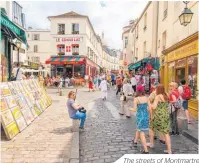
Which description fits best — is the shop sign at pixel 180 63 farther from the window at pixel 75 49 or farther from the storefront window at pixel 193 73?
the window at pixel 75 49

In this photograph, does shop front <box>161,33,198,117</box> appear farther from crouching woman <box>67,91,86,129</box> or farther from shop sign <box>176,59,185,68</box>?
crouching woman <box>67,91,86,129</box>

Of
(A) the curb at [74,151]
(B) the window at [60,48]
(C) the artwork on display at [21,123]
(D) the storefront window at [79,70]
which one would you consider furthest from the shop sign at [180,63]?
(B) the window at [60,48]

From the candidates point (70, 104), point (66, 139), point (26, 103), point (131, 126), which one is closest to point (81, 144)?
point (66, 139)

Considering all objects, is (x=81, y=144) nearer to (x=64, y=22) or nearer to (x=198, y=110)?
(x=198, y=110)

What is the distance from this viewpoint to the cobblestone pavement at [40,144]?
502 centimetres

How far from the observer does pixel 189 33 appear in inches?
434

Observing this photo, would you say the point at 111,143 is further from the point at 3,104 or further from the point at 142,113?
the point at 3,104

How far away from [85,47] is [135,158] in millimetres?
33278

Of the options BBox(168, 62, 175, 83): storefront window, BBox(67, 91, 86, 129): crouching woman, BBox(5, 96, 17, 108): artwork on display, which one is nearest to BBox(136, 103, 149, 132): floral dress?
BBox(67, 91, 86, 129): crouching woman

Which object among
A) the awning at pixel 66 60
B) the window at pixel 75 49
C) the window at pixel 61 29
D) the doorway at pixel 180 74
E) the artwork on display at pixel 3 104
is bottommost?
the artwork on display at pixel 3 104

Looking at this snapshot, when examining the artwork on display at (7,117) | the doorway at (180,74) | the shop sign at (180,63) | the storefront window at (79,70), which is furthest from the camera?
the storefront window at (79,70)

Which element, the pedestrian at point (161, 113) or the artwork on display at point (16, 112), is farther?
the artwork on display at point (16, 112)

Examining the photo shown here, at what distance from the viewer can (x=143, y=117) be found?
5480 millimetres

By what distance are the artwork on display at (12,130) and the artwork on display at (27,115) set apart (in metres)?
0.99
